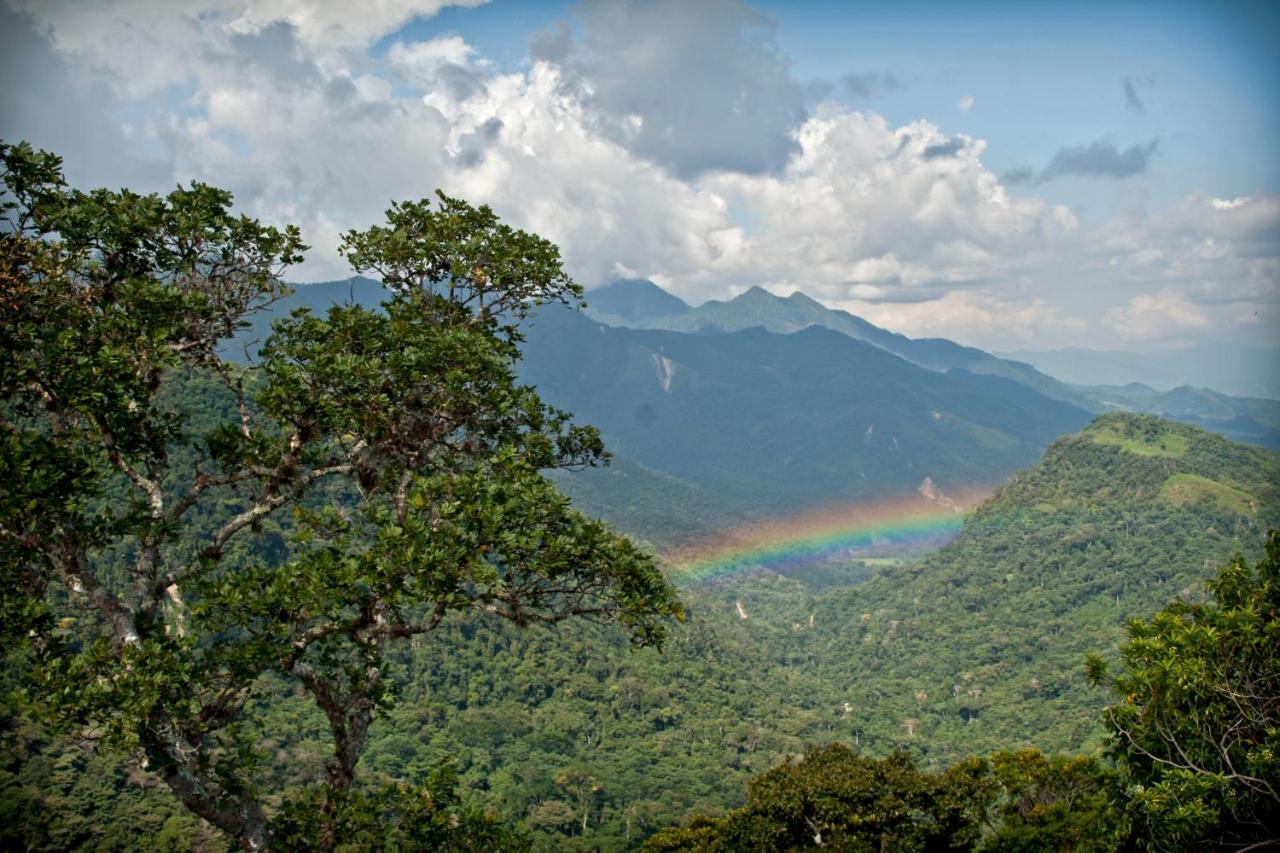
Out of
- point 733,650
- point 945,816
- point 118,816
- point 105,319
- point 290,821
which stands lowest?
point 733,650

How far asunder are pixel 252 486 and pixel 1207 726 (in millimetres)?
13867

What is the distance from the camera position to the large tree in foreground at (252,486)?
7012mm

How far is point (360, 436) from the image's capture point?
8562mm

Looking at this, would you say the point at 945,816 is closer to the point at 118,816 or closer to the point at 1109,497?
the point at 118,816

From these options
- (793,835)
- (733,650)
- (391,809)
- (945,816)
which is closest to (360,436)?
(391,809)

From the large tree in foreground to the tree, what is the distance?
8.38 m

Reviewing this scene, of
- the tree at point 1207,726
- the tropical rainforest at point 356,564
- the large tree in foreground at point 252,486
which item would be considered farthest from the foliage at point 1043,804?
the large tree in foreground at point 252,486

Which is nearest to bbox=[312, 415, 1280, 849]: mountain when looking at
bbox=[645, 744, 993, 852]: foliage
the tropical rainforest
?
bbox=[645, 744, 993, 852]: foliage

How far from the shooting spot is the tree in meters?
11.3

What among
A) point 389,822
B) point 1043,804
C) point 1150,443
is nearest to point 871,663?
point 1150,443

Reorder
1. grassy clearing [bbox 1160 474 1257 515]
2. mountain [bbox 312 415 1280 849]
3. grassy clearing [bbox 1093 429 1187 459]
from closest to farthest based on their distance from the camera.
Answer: mountain [bbox 312 415 1280 849] → grassy clearing [bbox 1160 474 1257 515] → grassy clearing [bbox 1093 429 1187 459]

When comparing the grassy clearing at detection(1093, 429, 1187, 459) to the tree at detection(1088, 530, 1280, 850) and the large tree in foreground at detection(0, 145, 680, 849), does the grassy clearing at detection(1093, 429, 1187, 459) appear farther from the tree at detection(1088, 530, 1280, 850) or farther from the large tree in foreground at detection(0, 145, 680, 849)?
the large tree in foreground at detection(0, 145, 680, 849)

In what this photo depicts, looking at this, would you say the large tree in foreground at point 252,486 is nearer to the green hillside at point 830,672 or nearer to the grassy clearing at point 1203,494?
the green hillside at point 830,672

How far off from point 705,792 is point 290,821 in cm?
7507
